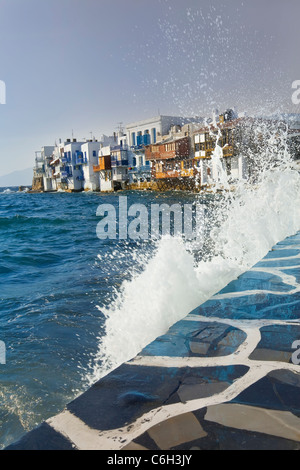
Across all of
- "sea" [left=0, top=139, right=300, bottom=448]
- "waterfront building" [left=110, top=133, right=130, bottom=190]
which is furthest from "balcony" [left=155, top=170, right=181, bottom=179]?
"sea" [left=0, top=139, right=300, bottom=448]

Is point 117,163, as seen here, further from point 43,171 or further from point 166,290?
point 166,290

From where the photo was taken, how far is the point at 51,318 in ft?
18.4

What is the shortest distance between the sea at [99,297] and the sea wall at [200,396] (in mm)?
1455

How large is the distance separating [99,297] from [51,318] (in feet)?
3.35

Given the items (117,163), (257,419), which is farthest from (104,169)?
(257,419)

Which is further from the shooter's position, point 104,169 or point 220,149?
point 104,169

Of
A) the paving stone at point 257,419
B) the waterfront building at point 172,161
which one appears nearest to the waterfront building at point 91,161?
the waterfront building at point 172,161

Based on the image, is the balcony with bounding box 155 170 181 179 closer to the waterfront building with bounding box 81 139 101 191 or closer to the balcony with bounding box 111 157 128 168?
the balcony with bounding box 111 157 128 168

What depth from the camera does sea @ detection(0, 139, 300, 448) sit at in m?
3.71

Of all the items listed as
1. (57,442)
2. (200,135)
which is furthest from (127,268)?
(200,135)

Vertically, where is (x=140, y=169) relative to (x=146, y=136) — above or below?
below

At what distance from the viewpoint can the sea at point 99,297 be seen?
371 centimetres

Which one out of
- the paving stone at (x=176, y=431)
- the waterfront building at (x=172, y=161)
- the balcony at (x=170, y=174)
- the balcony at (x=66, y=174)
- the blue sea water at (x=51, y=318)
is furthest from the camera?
the balcony at (x=66, y=174)

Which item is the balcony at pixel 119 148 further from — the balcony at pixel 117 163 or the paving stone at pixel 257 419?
the paving stone at pixel 257 419
